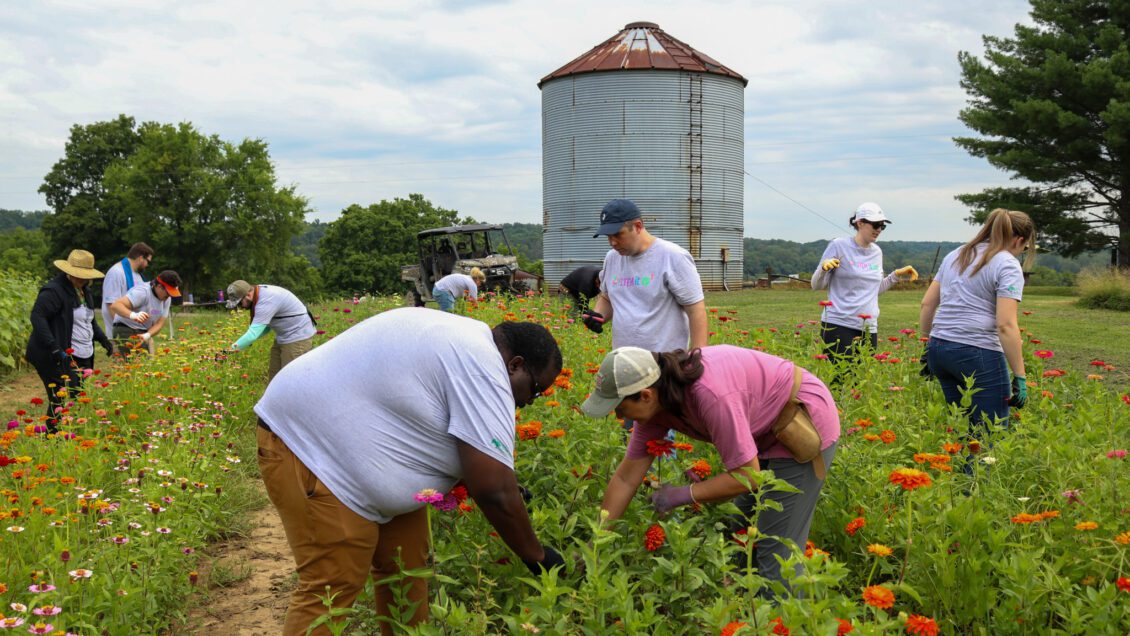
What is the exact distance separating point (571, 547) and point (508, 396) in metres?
0.64

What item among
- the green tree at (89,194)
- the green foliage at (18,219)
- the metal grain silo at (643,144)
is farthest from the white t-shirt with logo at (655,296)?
the green foliage at (18,219)

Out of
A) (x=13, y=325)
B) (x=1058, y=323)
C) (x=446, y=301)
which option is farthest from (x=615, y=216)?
(x=1058, y=323)

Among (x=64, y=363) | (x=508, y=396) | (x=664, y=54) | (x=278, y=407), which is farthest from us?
(x=664, y=54)

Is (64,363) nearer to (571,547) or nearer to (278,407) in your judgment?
(278,407)

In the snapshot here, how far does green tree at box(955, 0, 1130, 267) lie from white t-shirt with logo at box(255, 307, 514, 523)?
83.1 feet

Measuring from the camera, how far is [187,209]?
42469mm

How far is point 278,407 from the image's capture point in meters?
2.54

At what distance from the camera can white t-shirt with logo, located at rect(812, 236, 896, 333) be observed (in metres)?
5.74

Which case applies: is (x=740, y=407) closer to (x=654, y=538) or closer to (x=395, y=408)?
(x=654, y=538)

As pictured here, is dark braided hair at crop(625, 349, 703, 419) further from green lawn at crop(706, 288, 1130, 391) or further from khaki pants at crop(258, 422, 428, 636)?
green lawn at crop(706, 288, 1130, 391)

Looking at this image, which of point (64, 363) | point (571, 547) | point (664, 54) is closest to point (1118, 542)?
point (571, 547)

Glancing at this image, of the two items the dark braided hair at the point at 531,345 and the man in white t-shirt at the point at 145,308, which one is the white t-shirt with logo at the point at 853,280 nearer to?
the dark braided hair at the point at 531,345

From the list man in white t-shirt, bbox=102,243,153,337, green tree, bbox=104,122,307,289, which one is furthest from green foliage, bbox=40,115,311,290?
man in white t-shirt, bbox=102,243,153,337

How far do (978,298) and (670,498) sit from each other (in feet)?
8.54
